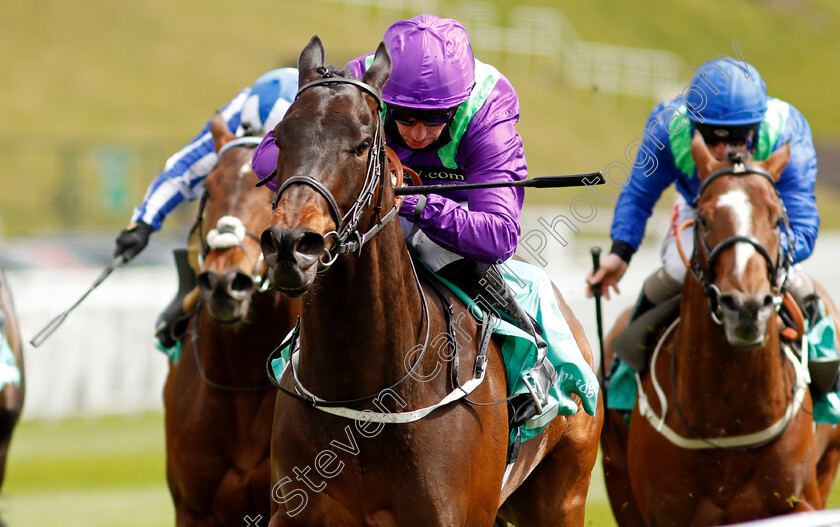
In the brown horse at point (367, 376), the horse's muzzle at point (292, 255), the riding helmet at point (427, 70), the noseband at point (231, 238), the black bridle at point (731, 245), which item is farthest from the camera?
the noseband at point (231, 238)

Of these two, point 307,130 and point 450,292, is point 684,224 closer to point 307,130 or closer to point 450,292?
point 450,292

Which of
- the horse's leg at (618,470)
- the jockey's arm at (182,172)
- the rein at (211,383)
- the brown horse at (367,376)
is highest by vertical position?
the brown horse at (367,376)

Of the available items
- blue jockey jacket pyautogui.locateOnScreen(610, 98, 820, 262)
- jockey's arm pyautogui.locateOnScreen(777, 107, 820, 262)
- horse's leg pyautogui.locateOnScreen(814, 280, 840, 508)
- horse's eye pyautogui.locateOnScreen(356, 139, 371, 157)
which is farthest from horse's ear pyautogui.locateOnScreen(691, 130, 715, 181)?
horse's eye pyautogui.locateOnScreen(356, 139, 371, 157)

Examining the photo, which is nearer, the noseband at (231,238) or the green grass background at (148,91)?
the noseband at (231,238)

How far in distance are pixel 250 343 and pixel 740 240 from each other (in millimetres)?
2166

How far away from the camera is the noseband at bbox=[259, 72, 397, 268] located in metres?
2.80

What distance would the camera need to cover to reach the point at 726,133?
17.2 ft

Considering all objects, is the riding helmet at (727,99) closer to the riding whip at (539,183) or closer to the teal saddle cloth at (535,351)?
the teal saddle cloth at (535,351)

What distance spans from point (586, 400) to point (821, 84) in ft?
155

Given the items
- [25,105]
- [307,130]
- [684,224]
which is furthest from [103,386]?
[25,105]

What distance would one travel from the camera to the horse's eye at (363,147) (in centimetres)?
295

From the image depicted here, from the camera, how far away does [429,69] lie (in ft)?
11.3

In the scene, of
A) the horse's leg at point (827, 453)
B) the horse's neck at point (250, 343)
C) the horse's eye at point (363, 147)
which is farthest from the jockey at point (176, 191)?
the horse's leg at point (827, 453)

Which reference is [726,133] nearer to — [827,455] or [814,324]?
[814,324]
